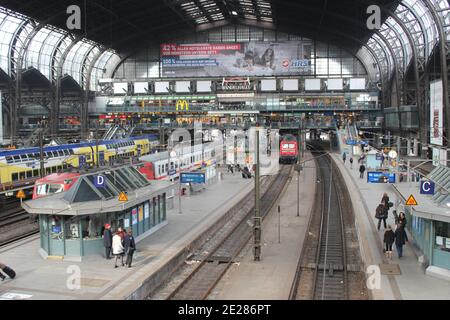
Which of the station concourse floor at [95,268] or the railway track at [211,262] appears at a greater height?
the station concourse floor at [95,268]

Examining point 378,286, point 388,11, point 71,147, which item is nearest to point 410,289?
point 378,286

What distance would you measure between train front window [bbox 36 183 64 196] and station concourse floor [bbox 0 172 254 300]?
10.7 feet

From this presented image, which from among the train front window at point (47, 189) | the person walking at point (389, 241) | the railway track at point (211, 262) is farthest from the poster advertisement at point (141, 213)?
the person walking at point (389, 241)

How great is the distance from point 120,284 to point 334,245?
11.4 m

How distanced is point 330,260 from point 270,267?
3.27 meters

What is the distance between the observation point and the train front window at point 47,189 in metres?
22.9

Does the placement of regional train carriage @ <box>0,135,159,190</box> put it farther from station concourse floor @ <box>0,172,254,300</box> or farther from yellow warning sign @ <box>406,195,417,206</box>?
yellow warning sign @ <box>406,195,417,206</box>

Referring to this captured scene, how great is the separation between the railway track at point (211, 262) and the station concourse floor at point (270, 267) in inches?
14.1

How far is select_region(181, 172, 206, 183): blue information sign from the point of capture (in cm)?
2636

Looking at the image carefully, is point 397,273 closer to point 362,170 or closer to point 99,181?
point 99,181

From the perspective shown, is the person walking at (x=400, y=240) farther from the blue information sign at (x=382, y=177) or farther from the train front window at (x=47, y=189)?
the train front window at (x=47, y=189)

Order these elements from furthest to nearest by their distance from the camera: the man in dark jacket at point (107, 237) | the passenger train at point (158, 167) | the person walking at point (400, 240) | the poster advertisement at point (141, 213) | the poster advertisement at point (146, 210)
Result: 1. the passenger train at point (158, 167)
2. the poster advertisement at point (146, 210)
3. the poster advertisement at point (141, 213)
4. the person walking at point (400, 240)
5. the man in dark jacket at point (107, 237)

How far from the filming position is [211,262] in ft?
61.5

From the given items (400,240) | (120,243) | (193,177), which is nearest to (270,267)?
(400,240)
